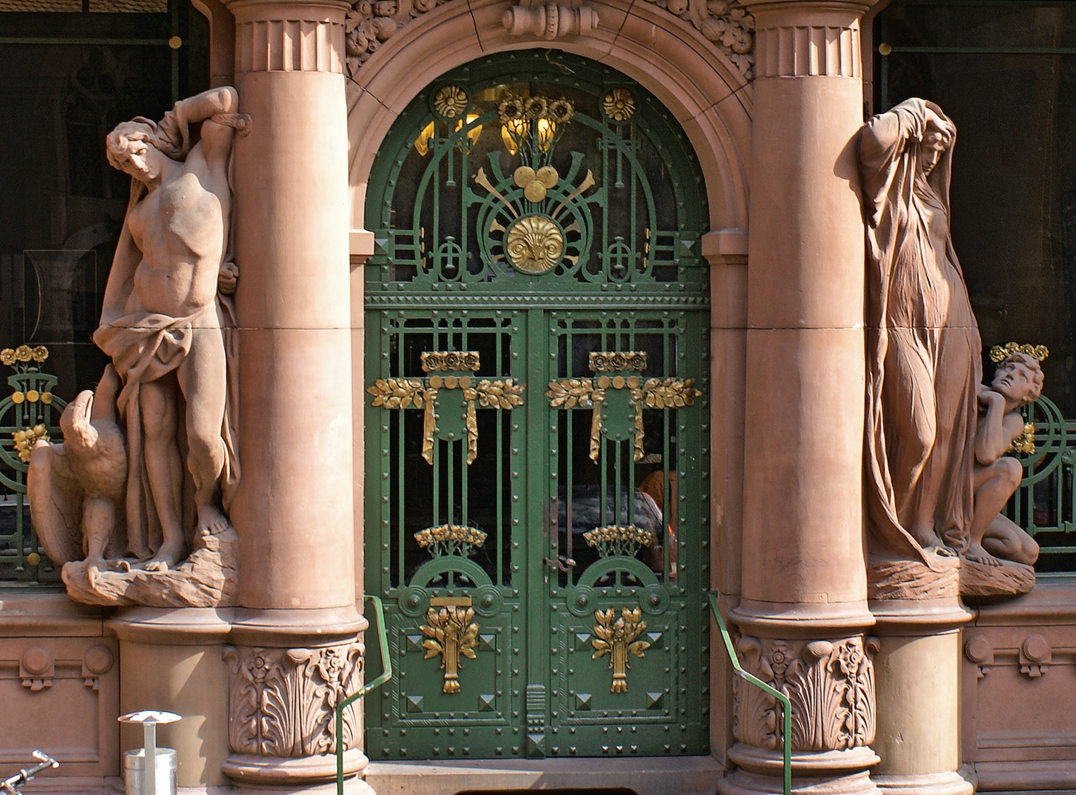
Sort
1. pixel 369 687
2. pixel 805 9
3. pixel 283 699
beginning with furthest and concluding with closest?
pixel 805 9, pixel 283 699, pixel 369 687

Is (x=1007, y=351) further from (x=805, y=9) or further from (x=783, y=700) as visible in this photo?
(x=783, y=700)

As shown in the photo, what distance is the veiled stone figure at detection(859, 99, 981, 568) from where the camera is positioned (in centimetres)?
884

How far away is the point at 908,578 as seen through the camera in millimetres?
8922

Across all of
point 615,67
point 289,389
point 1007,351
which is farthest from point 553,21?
point 1007,351

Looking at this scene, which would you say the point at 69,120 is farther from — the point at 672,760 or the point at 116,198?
the point at 672,760

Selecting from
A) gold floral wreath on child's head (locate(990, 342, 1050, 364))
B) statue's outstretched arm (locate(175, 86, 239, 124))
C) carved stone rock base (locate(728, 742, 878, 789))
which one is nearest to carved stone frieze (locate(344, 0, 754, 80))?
statue's outstretched arm (locate(175, 86, 239, 124))

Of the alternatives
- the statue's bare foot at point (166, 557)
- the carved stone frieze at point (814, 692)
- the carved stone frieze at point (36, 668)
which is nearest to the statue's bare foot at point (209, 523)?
the statue's bare foot at point (166, 557)

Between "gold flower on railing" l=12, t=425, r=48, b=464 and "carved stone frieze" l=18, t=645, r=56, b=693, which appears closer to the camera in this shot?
"carved stone frieze" l=18, t=645, r=56, b=693

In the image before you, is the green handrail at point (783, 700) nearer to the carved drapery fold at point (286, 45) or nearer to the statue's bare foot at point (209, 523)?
the statue's bare foot at point (209, 523)

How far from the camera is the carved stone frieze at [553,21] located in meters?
8.69

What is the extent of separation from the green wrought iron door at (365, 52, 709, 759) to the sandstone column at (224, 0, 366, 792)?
0.57 m

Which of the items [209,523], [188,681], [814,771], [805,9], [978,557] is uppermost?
[805,9]

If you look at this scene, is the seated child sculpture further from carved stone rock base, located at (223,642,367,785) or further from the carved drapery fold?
the carved drapery fold

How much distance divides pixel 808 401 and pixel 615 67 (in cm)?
212
